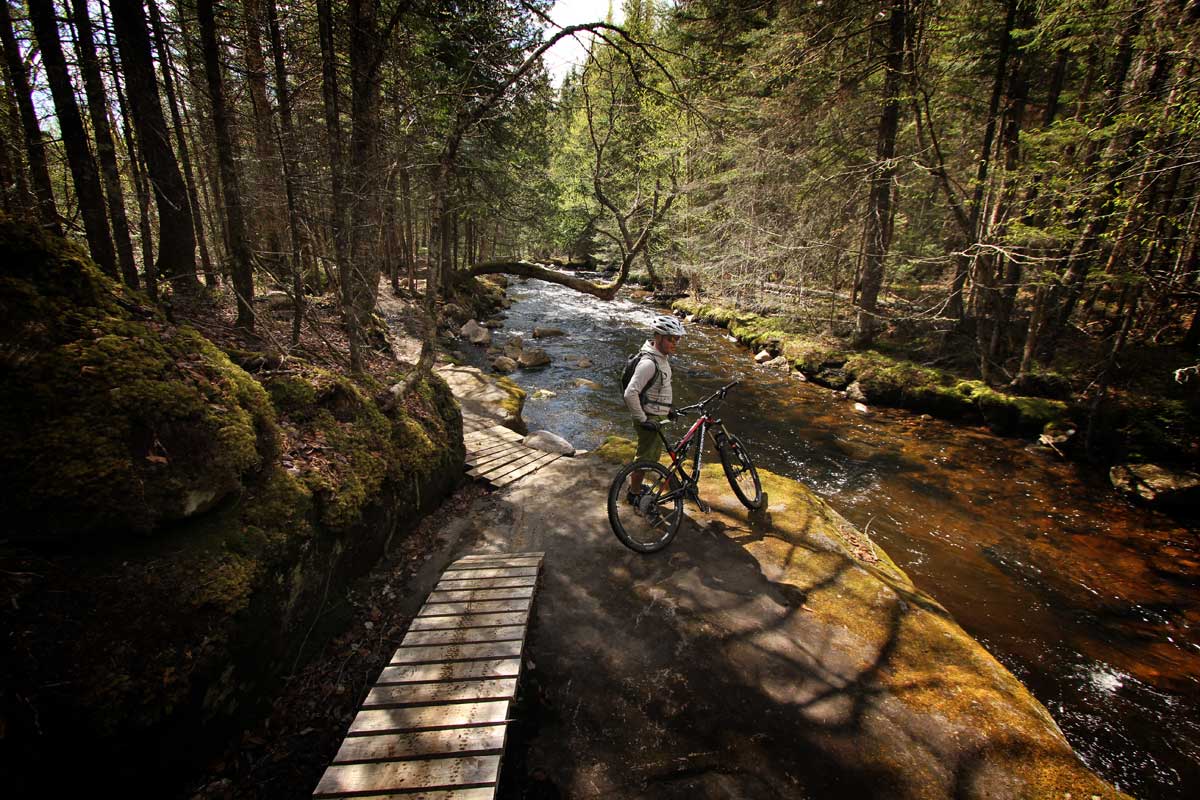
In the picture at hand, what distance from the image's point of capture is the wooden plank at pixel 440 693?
2863 mm

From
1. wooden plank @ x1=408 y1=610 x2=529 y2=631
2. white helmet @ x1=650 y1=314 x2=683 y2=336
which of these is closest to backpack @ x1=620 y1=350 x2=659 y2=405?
white helmet @ x1=650 y1=314 x2=683 y2=336

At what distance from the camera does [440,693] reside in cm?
293

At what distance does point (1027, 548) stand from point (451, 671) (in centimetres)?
847

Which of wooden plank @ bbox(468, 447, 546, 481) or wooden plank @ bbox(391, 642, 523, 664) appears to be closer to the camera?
wooden plank @ bbox(391, 642, 523, 664)

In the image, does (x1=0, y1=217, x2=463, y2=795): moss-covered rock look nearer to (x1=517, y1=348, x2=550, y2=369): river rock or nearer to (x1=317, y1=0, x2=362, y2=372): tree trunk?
(x1=317, y1=0, x2=362, y2=372): tree trunk

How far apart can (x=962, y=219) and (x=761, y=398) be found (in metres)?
7.20

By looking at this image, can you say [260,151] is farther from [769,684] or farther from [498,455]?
[769,684]

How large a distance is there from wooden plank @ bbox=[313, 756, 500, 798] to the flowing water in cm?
507

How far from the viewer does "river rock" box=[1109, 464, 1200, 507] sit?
25.3ft

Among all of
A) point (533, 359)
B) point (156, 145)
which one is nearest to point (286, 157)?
point (156, 145)

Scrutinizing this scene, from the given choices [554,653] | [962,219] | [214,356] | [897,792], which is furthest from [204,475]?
[962,219]

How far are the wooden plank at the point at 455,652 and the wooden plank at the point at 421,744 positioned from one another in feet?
1.93

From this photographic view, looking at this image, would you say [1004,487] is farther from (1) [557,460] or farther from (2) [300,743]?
(2) [300,743]

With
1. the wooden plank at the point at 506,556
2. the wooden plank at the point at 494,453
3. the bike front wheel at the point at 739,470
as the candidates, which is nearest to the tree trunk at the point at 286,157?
the wooden plank at the point at 494,453
